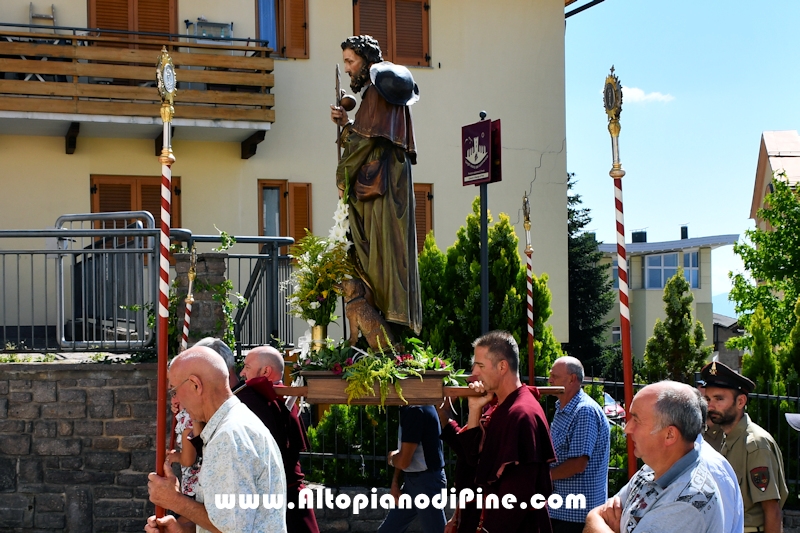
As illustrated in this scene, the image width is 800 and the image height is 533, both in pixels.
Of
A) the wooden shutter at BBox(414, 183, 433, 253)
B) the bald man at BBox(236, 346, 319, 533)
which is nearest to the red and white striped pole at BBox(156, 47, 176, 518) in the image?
the bald man at BBox(236, 346, 319, 533)

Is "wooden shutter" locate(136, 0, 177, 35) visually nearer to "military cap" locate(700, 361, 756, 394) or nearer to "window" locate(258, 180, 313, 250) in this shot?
"window" locate(258, 180, 313, 250)

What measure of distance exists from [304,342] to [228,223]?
951 centimetres

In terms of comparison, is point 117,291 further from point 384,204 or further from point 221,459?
point 221,459

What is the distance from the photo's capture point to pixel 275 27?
15.5m

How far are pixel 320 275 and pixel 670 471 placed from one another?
3258mm

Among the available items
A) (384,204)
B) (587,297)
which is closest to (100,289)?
(384,204)

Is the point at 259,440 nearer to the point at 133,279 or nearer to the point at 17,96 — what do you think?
the point at 133,279

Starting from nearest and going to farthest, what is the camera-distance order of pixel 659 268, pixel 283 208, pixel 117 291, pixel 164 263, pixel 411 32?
pixel 164 263 → pixel 117 291 → pixel 283 208 → pixel 411 32 → pixel 659 268

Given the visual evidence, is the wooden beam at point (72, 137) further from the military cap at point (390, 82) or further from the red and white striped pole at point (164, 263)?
the red and white striped pole at point (164, 263)

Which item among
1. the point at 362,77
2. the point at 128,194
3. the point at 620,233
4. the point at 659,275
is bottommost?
the point at 659,275

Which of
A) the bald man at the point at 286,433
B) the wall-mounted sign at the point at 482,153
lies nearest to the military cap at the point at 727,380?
the bald man at the point at 286,433

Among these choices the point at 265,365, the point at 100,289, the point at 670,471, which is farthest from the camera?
the point at 100,289

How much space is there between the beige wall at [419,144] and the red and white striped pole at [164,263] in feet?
29.4

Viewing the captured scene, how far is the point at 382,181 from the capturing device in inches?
245
